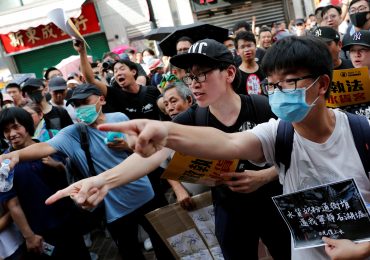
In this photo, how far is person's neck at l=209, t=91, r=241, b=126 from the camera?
238cm

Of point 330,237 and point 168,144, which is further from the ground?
point 168,144

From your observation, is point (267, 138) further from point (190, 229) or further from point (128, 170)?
point (190, 229)

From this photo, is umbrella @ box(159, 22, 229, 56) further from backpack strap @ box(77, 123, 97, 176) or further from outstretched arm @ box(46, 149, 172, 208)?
outstretched arm @ box(46, 149, 172, 208)

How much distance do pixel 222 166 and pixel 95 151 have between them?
5.13ft

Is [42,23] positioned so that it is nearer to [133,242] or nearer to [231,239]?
[133,242]

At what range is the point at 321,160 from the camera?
5.23 feet

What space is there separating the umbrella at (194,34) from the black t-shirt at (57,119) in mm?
1524

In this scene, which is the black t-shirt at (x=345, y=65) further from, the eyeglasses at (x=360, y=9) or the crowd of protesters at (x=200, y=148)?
the eyeglasses at (x=360, y=9)

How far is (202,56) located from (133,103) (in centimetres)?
218

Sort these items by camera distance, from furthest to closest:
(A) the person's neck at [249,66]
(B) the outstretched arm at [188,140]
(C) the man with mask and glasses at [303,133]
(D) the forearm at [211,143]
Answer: (A) the person's neck at [249,66] → (C) the man with mask and glasses at [303,133] → (D) the forearm at [211,143] → (B) the outstretched arm at [188,140]

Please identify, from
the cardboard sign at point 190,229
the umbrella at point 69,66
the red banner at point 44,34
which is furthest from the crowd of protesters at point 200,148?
the red banner at point 44,34

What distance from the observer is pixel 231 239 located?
2.43m

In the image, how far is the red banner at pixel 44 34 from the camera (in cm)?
1530

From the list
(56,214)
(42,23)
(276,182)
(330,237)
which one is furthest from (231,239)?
(42,23)
